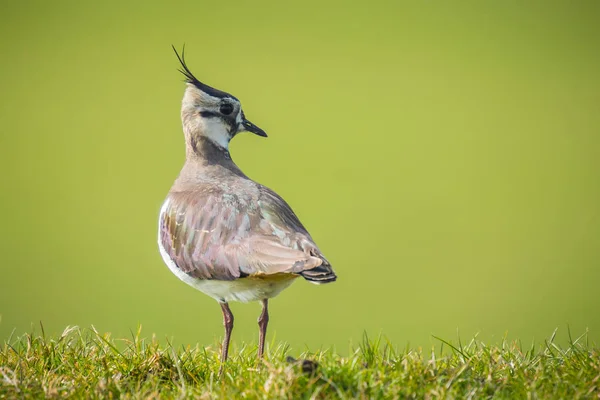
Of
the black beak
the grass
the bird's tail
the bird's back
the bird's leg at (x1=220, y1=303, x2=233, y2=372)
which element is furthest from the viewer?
the black beak

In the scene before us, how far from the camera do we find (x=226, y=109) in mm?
7965

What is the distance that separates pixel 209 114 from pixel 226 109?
18 cm

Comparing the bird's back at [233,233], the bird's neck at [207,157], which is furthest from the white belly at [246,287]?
the bird's neck at [207,157]

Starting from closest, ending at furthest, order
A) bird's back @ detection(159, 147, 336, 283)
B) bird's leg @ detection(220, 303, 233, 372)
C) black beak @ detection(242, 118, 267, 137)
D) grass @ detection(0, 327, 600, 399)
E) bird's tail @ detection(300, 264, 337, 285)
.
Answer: grass @ detection(0, 327, 600, 399)
bird's tail @ detection(300, 264, 337, 285)
bird's back @ detection(159, 147, 336, 283)
bird's leg @ detection(220, 303, 233, 372)
black beak @ detection(242, 118, 267, 137)

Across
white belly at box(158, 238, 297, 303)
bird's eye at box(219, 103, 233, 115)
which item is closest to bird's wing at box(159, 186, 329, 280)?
white belly at box(158, 238, 297, 303)

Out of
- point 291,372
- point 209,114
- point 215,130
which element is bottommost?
point 291,372

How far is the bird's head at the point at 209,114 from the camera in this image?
26.1 ft

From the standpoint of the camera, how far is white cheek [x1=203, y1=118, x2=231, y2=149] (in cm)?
795

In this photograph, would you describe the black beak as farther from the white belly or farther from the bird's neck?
the white belly

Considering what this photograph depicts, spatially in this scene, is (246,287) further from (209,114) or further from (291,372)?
(209,114)

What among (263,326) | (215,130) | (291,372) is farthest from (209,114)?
(291,372)

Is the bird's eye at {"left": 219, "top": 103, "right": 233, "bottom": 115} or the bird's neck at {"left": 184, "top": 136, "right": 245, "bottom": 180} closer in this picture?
the bird's neck at {"left": 184, "top": 136, "right": 245, "bottom": 180}

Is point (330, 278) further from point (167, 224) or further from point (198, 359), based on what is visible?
point (167, 224)

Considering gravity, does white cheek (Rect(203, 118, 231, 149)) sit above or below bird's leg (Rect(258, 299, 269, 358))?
above
